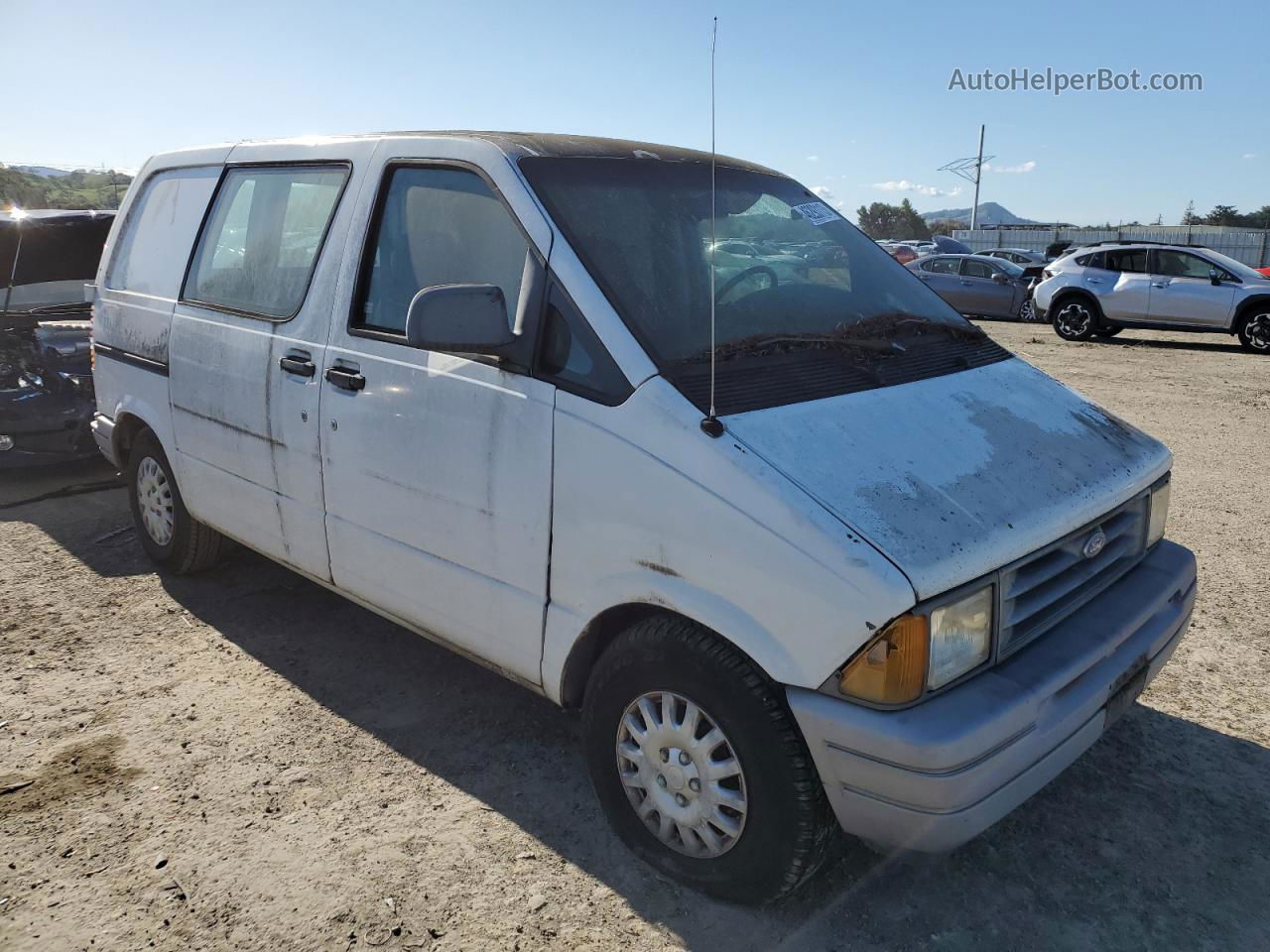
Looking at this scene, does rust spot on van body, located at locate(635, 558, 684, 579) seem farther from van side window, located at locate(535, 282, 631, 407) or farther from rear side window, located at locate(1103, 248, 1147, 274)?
rear side window, located at locate(1103, 248, 1147, 274)

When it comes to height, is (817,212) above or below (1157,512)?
above

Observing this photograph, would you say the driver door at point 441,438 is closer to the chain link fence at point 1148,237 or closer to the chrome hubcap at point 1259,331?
the chrome hubcap at point 1259,331

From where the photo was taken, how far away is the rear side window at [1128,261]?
1502 centimetres

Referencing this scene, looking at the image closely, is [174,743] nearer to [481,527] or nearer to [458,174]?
[481,527]

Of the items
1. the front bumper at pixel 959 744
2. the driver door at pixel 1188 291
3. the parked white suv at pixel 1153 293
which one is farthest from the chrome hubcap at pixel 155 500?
the driver door at pixel 1188 291

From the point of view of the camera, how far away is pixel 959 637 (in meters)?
2.17

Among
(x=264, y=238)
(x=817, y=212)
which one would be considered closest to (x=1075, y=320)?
(x=817, y=212)

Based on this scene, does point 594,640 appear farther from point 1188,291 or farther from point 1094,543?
point 1188,291

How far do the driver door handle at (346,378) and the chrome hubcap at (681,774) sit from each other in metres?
→ 1.43

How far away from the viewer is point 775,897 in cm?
238

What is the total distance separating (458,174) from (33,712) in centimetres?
253

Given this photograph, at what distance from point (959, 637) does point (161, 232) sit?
13.3 ft

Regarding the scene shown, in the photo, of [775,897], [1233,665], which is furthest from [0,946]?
[1233,665]

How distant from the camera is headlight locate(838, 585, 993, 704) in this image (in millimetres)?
2061
